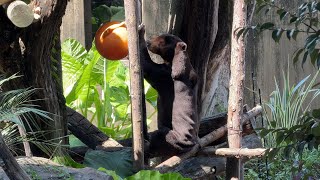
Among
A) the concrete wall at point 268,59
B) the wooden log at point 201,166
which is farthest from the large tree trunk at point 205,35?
the concrete wall at point 268,59

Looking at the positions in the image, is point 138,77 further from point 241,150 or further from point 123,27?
point 241,150

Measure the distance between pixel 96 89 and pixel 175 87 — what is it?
2.45m

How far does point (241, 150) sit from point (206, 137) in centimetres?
45

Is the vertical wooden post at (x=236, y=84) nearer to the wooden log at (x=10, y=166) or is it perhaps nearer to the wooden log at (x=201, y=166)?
the wooden log at (x=201, y=166)

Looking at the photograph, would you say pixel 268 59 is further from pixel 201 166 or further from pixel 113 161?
pixel 113 161

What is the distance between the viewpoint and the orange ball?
4387 mm

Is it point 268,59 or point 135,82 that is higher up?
point 135,82

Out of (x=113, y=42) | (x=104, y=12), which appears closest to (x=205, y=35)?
(x=113, y=42)

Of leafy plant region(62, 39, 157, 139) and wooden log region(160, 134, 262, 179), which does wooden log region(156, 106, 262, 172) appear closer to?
wooden log region(160, 134, 262, 179)

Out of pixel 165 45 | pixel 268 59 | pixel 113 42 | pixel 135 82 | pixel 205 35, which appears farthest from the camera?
pixel 268 59

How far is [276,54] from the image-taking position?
8.00 m

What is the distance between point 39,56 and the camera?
4.32 m

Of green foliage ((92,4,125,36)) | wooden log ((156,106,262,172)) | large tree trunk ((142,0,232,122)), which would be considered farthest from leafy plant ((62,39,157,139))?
green foliage ((92,4,125,36))

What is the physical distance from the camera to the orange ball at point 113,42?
14.4 ft
